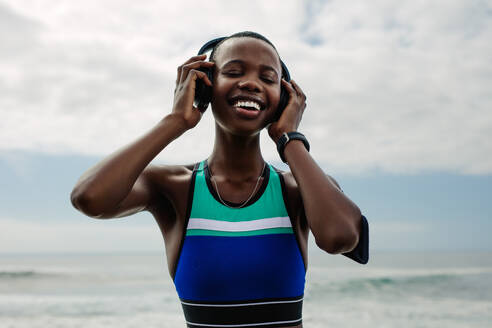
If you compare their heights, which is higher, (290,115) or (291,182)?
(290,115)

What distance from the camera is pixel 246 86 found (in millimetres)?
2160

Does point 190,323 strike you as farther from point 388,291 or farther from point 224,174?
point 388,291

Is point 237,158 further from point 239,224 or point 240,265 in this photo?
point 240,265

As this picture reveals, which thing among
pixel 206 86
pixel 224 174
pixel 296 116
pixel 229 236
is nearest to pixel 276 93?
pixel 296 116

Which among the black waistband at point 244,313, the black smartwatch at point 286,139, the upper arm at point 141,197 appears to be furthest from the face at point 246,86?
the black waistband at point 244,313

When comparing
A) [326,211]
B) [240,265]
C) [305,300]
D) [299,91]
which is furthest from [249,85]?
[305,300]

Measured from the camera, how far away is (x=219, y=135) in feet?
8.02

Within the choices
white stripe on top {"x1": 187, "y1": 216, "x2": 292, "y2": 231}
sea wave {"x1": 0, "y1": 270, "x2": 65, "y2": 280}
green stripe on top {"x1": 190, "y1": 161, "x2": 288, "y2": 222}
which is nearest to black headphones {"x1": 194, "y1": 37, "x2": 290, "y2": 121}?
green stripe on top {"x1": 190, "y1": 161, "x2": 288, "y2": 222}

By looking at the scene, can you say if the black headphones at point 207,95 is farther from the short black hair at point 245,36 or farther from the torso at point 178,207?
the torso at point 178,207

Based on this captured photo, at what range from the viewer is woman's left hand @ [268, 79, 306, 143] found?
2268 mm

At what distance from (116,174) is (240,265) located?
68 cm

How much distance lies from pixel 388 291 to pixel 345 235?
48.4 ft

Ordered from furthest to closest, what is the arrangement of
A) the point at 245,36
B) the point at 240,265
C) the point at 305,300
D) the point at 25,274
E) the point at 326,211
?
the point at 25,274
the point at 305,300
the point at 245,36
the point at 240,265
the point at 326,211

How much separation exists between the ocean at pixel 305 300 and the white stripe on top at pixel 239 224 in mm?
7967
